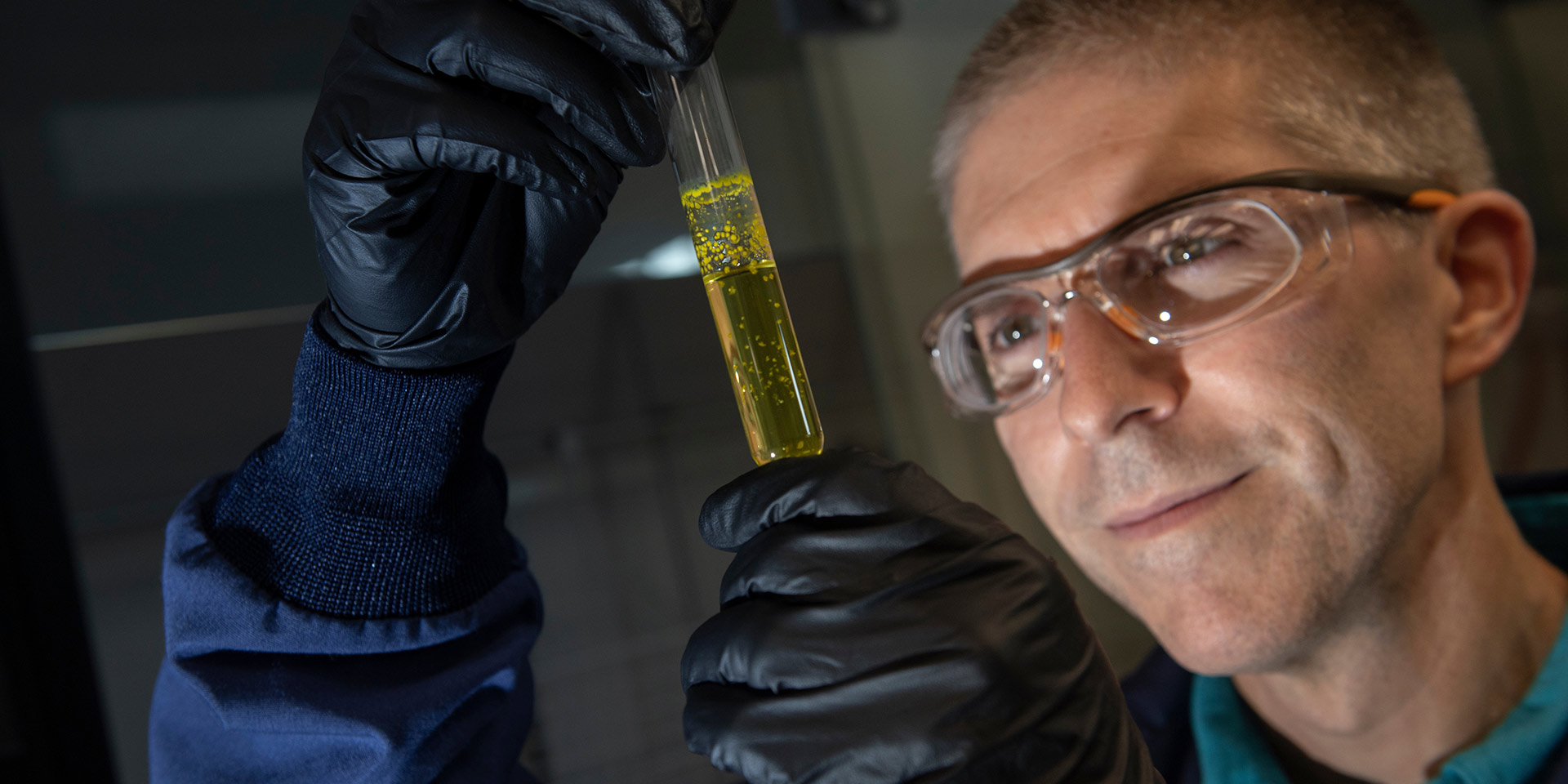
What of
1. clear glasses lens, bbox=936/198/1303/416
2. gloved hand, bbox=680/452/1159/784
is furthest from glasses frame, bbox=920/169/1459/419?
gloved hand, bbox=680/452/1159/784

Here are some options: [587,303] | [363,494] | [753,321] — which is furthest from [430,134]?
[587,303]

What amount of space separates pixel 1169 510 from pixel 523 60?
0.92 metres

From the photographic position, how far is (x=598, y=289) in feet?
6.93

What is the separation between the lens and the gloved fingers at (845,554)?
682 millimetres

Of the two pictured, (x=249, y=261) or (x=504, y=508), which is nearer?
(x=504, y=508)

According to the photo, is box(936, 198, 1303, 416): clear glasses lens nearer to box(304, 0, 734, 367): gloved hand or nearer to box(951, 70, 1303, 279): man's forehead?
box(951, 70, 1303, 279): man's forehead

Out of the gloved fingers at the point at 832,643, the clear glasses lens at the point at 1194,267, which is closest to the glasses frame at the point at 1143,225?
the clear glasses lens at the point at 1194,267

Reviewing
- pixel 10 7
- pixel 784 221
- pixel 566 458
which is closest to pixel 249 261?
pixel 10 7

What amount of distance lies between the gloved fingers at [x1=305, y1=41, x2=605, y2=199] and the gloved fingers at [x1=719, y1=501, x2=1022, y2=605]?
35cm

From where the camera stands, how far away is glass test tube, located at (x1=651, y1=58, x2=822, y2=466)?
2.42 feet

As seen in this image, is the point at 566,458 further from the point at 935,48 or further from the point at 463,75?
the point at 935,48

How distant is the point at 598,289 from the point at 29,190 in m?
1.09

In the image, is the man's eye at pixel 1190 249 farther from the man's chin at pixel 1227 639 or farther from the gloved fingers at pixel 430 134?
the gloved fingers at pixel 430 134

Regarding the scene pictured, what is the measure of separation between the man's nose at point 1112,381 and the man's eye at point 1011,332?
20 cm
